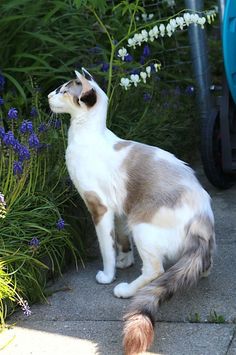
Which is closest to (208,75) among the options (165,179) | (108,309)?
(165,179)

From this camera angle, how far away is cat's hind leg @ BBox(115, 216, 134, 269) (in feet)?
14.8

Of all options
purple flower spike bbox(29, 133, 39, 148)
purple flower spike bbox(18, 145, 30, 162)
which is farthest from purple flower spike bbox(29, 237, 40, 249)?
purple flower spike bbox(29, 133, 39, 148)

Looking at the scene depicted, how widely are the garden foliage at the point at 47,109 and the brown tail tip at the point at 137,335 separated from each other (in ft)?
2.49

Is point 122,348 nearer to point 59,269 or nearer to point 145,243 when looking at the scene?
point 145,243

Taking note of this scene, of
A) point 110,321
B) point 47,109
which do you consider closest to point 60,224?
point 110,321

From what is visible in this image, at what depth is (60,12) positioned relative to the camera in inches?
258

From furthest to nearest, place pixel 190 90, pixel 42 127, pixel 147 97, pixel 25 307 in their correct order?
pixel 190 90 → pixel 147 97 → pixel 42 127 → pixel 25 307

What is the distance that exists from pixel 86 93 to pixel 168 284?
127 centimetres

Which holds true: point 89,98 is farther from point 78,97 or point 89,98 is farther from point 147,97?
point 147,97

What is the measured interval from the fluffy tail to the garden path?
0.22 metres

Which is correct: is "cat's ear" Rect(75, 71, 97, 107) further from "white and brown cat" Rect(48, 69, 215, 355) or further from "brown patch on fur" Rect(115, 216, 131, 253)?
"brown patch on fur" Rect(115, 216, 131, 253)

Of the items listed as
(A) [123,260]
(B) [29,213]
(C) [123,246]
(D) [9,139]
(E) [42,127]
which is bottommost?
(A) [123,260]

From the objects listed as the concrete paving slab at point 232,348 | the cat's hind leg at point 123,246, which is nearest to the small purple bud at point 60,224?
the cat's hind leg at point 123,246

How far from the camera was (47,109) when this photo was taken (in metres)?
5.80
